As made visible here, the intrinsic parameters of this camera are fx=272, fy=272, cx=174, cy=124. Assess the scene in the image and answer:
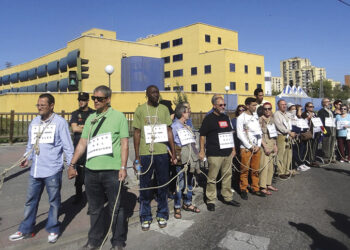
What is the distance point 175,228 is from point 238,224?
1.02 meters

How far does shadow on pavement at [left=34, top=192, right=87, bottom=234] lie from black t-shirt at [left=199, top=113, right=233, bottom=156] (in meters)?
2.63

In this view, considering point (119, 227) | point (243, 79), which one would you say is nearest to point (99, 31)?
point (243, 79)

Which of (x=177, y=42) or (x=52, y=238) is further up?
(x=177, y=42)

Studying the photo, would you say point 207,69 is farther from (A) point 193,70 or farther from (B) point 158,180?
(B) point 158,180

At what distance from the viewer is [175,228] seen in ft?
14.0

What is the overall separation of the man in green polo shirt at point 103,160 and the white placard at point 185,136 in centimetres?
152

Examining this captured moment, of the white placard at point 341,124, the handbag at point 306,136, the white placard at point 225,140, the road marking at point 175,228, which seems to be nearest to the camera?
the road marking at point 175,228

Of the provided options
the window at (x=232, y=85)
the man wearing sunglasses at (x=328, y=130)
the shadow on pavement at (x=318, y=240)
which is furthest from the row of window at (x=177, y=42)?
the shadow on pavement at (x=318, y=240)

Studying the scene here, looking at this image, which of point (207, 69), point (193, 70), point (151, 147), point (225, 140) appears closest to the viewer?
point (151, 147)

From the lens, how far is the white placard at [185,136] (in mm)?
4818

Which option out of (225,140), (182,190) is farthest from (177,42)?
(182,190)

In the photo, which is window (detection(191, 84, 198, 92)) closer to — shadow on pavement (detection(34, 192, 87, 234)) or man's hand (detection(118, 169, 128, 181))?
shadow on pavement (detection(34, 192, 87, 234))

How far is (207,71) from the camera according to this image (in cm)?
4884

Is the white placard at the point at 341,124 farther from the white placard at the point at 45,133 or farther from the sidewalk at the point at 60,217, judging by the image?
the white placard at the point at 45,133
